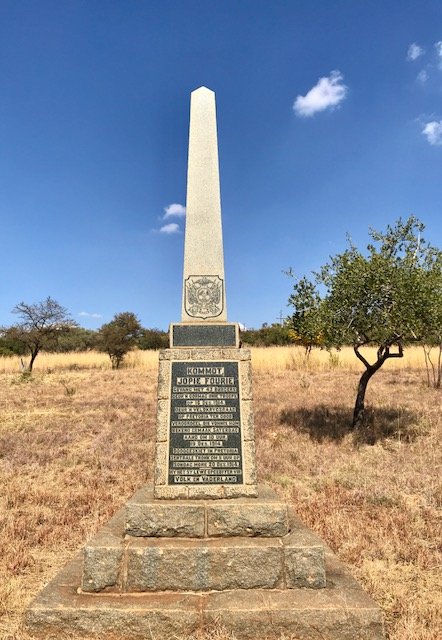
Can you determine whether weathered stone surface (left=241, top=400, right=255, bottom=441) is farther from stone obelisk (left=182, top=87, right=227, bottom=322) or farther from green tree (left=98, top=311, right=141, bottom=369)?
green tree (left=98, top=311, right=141, bottom=369)

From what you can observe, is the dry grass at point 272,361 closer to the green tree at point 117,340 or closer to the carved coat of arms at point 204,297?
the green tree at point 117,340

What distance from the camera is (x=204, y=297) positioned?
5637 mm

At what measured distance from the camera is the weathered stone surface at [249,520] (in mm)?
4633

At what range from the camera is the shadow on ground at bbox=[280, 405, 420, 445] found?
12182 mm

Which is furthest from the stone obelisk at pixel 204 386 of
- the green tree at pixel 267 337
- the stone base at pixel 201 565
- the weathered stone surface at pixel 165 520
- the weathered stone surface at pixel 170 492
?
the green tree at pixel 267 337

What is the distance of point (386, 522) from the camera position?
6.48 meters

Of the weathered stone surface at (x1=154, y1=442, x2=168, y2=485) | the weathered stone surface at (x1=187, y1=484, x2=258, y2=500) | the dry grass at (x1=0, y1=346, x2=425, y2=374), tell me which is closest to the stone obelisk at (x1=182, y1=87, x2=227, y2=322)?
the weathered stone surface at (x1=154, y1=442, x2=168, y2=485)

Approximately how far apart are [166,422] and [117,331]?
27.6 meters

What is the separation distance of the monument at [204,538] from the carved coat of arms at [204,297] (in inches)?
0.5

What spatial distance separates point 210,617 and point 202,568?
1.45ft

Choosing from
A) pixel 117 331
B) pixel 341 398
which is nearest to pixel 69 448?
pixel 341 398

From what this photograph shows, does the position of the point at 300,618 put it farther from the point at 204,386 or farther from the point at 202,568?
the point at 204,386

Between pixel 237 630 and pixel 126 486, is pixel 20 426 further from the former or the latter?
pixel 237 630

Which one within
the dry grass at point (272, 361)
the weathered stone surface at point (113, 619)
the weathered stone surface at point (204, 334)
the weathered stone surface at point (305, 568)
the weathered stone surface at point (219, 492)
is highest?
the dry grass at point (272, 361)
